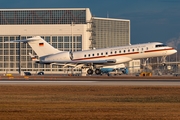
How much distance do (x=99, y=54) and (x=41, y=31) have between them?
4323 cm

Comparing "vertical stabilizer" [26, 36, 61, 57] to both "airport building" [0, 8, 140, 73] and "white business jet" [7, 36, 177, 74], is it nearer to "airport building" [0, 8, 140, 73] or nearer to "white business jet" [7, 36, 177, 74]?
"white business jet" [7, 36, 177, 74]

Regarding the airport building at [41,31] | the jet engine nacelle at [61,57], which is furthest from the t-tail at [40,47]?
the airport building at [41,31]

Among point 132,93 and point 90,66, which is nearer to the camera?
point 132,93

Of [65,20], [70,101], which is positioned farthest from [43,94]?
[65,20]

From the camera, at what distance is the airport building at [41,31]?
11981 centimetres

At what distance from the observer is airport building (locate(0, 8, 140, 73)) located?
11981cm

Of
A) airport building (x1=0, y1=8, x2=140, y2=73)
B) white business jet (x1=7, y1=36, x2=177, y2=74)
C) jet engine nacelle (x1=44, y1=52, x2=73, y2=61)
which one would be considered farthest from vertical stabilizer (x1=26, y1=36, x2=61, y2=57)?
airport building (x1=0, y1=8, x2=140, y2=73)

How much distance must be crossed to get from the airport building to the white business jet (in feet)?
118

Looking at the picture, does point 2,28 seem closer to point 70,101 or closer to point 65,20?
point 65,20

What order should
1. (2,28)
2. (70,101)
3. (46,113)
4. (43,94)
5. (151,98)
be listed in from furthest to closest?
(2,28) < (43,94) < (151,98) < (70,101) < (46,113)

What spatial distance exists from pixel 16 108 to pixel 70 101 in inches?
237

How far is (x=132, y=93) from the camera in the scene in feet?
145

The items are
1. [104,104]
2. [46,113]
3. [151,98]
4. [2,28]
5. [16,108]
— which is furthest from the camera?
[2,28]

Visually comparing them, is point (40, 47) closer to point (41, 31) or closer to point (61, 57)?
point (61, 57)
